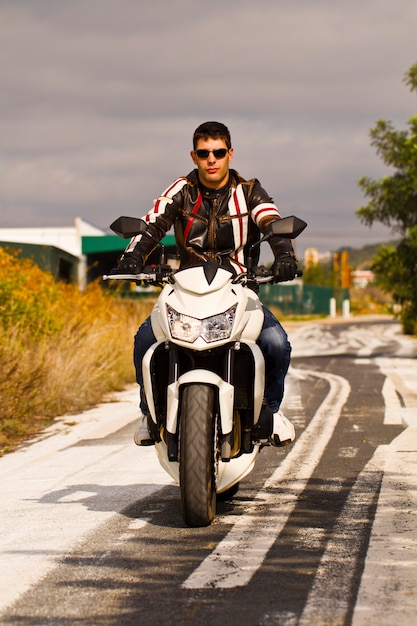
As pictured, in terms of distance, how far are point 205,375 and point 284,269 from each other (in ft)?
2.59

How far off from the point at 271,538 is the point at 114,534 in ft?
2.70

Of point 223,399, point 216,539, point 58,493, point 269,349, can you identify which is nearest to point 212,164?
point 269,349

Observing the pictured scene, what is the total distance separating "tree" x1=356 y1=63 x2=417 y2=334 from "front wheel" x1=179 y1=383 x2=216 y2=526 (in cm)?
2396

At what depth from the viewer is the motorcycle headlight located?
5809 millimetres

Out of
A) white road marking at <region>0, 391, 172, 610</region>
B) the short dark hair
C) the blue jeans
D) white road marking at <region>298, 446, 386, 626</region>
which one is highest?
the short dark hair

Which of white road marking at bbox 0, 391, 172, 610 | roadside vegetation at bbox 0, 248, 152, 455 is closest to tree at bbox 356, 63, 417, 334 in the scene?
roadside vegetation at bbox 0, 248, 152, 455

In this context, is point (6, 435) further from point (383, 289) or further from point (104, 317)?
point (383, 289)

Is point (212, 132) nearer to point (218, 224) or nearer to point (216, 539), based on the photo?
point (218, 224)

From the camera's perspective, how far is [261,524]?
605 cm

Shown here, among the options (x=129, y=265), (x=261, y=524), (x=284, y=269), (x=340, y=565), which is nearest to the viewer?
(x=340, y=565)

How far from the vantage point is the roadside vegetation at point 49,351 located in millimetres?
11766

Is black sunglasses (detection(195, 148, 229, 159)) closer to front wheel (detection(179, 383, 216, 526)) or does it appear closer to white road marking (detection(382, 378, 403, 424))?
front wheel (detection(179, 383, 216, 526))

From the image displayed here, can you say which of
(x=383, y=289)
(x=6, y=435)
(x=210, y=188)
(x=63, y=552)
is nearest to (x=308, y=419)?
(x=6, y=435)

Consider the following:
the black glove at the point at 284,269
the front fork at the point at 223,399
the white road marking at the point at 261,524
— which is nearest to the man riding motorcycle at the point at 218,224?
the black glove at the point at 284,269
